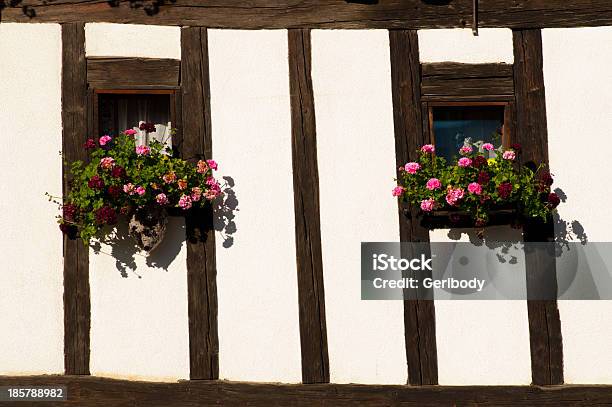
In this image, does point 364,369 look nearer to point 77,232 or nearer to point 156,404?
point 156,404

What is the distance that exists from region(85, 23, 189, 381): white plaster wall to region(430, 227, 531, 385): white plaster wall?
211 cm

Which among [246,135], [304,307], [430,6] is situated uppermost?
[430,6]

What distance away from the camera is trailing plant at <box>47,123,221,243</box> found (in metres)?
7.75

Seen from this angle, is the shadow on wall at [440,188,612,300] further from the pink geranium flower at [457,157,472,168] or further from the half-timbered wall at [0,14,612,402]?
the pink geranium flower at [457,157,472,168]

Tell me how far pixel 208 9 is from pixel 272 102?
0.96m

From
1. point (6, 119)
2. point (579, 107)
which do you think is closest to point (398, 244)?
point (579, 107)

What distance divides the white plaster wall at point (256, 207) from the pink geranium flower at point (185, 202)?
1.46 ft

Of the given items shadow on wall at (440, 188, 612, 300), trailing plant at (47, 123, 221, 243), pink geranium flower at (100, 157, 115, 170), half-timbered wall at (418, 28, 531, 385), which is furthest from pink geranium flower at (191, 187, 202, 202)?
shadow on wall at (440, 188, 612, 300)

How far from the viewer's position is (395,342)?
808 cm

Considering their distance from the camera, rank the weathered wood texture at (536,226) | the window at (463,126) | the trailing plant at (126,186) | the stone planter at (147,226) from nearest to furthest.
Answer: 1. the trailing plant at (126,186)
2. the stone planter at (147,226)
3. the weathered wood texture at (536,226)
4. the window at (463,126)

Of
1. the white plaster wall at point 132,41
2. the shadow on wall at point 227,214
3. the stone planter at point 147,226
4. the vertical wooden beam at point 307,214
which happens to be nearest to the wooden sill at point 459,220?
the vertical wooden beam at point 307,214

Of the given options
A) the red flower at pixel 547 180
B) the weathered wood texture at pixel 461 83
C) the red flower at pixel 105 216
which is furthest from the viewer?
the weathered wood texture at pixel 461 83

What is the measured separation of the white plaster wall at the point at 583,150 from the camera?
26.6 feet

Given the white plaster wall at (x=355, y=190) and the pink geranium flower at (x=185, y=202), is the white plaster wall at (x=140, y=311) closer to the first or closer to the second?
the pink geranium flower at (x=185, y=202)
